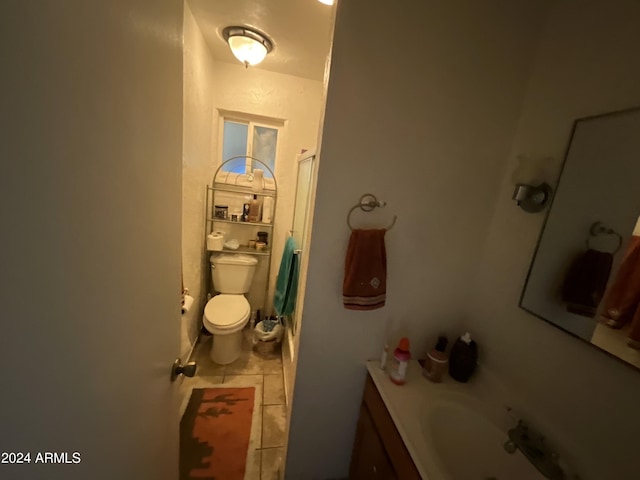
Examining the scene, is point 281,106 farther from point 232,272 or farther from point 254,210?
point 232,272

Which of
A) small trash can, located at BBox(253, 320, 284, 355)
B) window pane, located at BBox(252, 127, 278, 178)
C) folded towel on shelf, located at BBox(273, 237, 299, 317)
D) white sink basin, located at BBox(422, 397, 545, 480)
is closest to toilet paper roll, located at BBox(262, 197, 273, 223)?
window pane, located at BBox(252, 127, 278, 178)

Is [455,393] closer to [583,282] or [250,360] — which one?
[583,282]

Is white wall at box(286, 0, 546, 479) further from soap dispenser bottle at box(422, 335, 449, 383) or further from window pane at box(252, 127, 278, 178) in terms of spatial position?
window pane at box(252, 127, 278, 178)

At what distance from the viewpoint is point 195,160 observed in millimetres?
1945

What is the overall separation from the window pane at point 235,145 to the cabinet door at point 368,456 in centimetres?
225

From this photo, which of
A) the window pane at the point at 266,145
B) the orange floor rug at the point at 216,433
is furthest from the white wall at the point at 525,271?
the window pane at the point at 266,145

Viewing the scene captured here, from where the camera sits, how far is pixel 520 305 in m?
1.01

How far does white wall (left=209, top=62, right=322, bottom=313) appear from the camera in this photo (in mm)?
2271

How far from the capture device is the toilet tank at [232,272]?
92.5 inches

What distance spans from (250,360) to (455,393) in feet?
5.66

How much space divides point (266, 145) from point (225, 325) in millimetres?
1730

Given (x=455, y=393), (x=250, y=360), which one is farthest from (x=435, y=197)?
(x=250, y=360)

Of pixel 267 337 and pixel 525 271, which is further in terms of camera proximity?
pixel 267 337

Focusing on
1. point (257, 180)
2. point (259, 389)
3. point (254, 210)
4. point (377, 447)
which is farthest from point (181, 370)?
point (257, 180)
